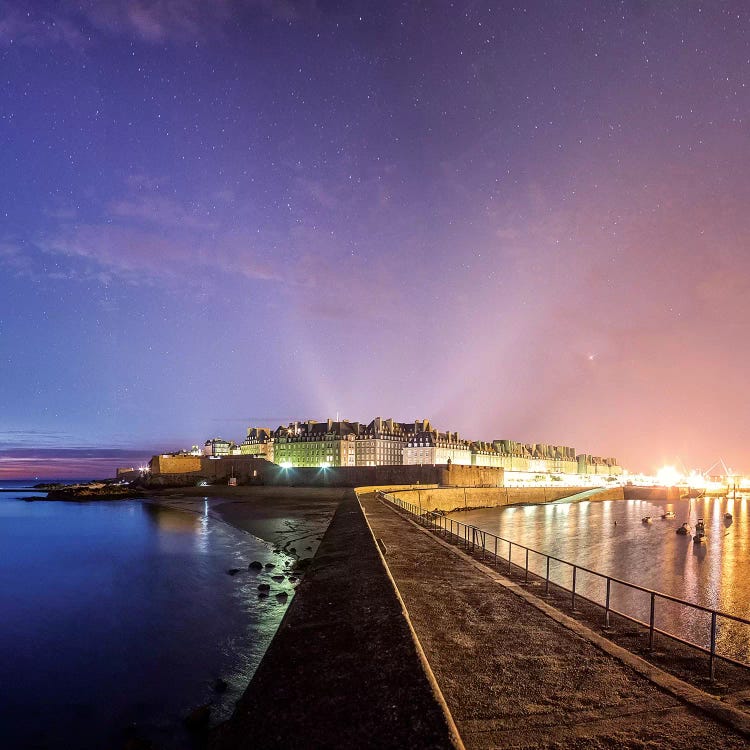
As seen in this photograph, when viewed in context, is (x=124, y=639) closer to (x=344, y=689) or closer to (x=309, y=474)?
(x=344, y=689)

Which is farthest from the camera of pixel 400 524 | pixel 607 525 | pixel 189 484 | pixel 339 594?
pixel 189 484

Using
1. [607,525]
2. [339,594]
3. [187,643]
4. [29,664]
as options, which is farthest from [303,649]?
[607,525]

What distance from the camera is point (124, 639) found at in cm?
1316

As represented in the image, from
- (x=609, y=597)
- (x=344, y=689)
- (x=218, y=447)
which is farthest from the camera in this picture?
(x=218, y=447)

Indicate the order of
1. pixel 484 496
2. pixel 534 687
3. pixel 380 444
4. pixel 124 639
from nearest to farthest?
pixel 534 687, pixel 124 639, pixel 484 496, pixel 380 444

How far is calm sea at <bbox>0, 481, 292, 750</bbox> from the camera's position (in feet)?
29.9

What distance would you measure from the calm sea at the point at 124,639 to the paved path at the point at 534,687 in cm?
460

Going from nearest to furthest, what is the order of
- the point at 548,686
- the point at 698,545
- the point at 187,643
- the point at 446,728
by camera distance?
the point at 446,728 < the point at 548,686 < the point at 187,643 < the point at 698,545

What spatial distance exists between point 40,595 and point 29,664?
8127 millimetres

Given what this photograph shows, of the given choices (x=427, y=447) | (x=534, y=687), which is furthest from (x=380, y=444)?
(x=534, y=687)

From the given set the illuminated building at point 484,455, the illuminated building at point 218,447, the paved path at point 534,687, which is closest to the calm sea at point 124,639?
the paved path at point 534,687

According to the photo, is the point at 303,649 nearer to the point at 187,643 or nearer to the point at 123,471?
the point at 187,643

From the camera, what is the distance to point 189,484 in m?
90.1

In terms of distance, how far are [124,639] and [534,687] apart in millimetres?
11540
